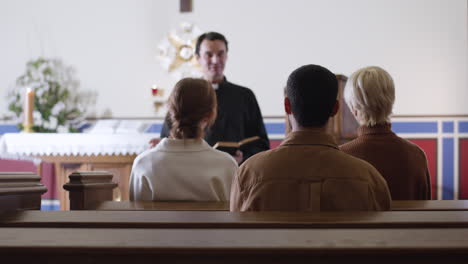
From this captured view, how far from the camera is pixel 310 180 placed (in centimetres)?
174

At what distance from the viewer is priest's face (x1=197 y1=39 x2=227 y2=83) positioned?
4.30 meters

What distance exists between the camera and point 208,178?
254cm

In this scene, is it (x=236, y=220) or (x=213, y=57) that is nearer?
(x=236, y=220)

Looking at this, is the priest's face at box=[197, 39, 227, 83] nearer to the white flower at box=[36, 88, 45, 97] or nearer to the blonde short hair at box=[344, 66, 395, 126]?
the blonde short hair at box=[344, 66, 395, 126]

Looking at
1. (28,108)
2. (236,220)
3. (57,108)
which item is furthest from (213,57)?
(57,108)

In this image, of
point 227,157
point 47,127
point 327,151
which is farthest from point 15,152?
point 327,151

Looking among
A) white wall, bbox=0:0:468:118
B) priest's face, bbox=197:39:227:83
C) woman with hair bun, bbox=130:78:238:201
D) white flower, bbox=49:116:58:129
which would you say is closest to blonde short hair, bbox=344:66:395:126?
woman with hair bun, bbox=130:78:238:201

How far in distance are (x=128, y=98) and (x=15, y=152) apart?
2060 mm

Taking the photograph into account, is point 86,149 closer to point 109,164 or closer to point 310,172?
point 109,164

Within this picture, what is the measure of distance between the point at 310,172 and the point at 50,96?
640 cm

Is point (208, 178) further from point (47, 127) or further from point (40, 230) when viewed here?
point (47, 127)

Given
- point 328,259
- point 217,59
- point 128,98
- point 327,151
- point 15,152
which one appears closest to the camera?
point 328,259

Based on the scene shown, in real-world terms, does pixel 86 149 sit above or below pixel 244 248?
below

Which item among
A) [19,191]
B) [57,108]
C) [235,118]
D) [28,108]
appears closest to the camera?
[19,191]
